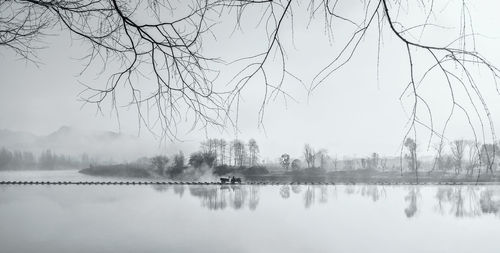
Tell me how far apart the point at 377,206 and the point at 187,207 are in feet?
41.9

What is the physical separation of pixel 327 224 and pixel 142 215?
Answer: 10422 millimetres

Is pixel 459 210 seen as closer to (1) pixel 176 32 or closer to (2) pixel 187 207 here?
(2) pixel 187 207

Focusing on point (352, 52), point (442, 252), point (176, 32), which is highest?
point (176, 32)

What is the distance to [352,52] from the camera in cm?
163

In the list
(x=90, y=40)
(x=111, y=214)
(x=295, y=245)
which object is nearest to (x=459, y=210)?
(x=295, y=245)

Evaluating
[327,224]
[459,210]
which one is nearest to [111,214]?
[327,224]

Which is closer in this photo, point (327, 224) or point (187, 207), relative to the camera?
point (327, 224)

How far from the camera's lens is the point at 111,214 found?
25.5 metres

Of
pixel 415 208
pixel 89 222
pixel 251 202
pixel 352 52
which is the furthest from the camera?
pixel 251 202

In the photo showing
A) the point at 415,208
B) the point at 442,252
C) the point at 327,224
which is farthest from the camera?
the point at 415,208

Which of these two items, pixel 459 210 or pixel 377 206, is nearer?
pixel 459 210

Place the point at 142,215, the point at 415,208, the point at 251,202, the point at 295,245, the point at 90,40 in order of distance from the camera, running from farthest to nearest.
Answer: the point at 251,202 < the point at 415,208 < the point at 142,215 < the point at 295,245 < the point at 90,40

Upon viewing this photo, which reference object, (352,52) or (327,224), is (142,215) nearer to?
(327,224)

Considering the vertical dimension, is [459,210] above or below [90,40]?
below
